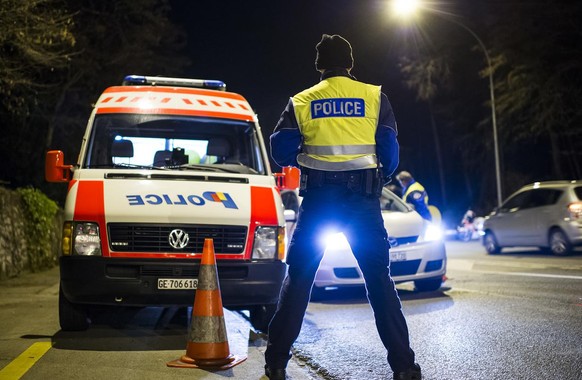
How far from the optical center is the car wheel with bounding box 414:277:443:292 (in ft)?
33.8

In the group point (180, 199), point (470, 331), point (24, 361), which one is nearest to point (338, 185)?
point (180, 199)

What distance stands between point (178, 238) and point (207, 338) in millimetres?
1369

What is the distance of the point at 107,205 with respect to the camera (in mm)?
6906

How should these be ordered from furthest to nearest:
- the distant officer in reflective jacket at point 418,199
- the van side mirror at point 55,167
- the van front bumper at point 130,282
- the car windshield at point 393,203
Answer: the distant officer in reflective jacket at point 418,199 < the car windshield at point 393,203 < the van side mirror at point 55,167 < the van front bumper at point 130,282

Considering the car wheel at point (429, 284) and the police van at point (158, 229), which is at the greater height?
the police van at point (158, 229)

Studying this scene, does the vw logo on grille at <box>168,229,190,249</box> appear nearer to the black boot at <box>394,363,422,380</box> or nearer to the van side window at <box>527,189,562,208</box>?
the black boot at <box>394,363,422,380</box>

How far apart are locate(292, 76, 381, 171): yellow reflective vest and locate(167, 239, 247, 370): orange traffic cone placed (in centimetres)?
148

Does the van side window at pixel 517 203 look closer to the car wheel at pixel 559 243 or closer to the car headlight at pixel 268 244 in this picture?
the car wheel at pixel 559 243

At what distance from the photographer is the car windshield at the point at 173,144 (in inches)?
311

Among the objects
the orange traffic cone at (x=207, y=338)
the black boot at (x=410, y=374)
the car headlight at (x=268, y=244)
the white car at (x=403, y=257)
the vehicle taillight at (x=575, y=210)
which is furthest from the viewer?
the vehicle taillight at (x=575, y=210)

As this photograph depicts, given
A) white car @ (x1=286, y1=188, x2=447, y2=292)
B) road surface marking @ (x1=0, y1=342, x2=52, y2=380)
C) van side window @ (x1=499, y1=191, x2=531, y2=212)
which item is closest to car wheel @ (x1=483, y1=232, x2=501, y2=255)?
van side window @ (x1=499, y1=191, x2=531, y2=212)

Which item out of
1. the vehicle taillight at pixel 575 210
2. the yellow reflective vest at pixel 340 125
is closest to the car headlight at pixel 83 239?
the yellow reflective vest at pixel 340 125

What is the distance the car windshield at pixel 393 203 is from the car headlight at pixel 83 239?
16.9ft

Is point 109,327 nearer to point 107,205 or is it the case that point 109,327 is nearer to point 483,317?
point 107,205
